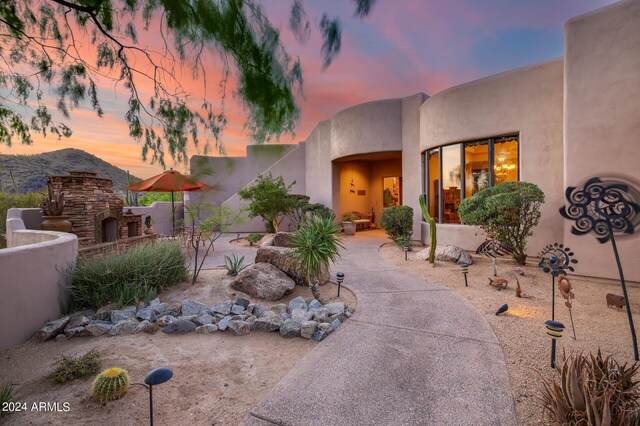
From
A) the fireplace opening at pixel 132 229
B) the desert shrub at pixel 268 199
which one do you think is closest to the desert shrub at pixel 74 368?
the fireplace opening at pixel 132 229

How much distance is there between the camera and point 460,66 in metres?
9.02

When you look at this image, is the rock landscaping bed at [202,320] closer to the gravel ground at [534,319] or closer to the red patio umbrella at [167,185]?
the gravel ground at [534,319]

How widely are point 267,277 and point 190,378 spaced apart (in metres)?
2.52

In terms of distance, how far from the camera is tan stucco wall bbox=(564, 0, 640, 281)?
16.9 ft

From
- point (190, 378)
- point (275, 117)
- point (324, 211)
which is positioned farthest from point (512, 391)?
point (324, 211)

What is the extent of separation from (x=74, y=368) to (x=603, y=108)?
29.1ft

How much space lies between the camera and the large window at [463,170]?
7.77 m

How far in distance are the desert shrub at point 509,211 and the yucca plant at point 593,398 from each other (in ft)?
15.1

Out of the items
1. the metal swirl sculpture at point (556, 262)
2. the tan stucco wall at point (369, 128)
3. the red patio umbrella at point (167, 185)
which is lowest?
the metal swirl sculpture at point (556, 262)

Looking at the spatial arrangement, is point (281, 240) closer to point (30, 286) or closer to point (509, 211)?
point (30, 286)

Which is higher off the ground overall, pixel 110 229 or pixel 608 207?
pixel 608 207

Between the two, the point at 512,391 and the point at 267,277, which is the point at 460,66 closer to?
the point at 267,277

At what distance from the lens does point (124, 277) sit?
4688 mm

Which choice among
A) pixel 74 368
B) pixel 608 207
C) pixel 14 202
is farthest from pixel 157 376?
pixel 14 202
